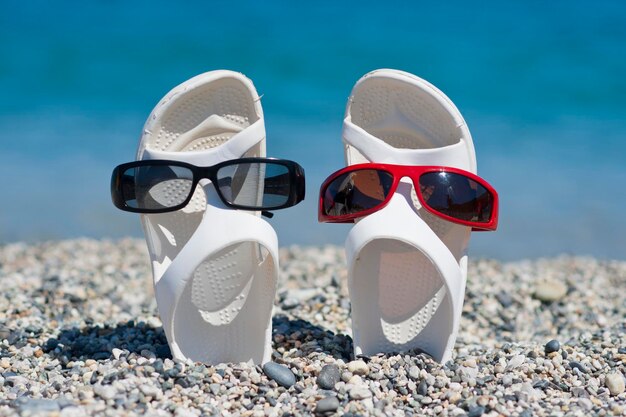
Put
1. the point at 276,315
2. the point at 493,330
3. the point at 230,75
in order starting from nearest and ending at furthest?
the point at 230,75 < the point at 276,315 < the point at 493,330

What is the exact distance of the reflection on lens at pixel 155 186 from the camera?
3549 mm

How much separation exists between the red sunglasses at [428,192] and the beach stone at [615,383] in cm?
90

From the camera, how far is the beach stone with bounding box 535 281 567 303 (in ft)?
20.2

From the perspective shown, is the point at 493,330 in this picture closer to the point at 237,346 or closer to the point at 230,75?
the point at 237,346

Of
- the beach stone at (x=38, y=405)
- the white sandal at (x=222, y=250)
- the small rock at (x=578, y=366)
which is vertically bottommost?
the beach stone at (x=38, y=405)

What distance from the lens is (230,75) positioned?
3.75 m

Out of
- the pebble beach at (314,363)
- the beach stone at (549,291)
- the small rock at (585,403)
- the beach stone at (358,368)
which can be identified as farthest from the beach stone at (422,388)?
the beach stone at (549,291)

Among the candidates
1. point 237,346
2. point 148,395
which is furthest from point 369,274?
point 148,395

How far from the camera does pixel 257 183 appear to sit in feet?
11.9

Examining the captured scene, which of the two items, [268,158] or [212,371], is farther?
[268,158]

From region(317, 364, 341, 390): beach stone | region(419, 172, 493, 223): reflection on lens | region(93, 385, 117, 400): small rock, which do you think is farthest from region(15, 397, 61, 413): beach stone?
region(419, 172, 493, 223): reflection on lens

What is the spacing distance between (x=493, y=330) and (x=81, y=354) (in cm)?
310

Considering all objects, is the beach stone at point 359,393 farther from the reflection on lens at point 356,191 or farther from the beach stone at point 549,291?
the beach stone at point 549,291

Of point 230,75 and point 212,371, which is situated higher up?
point 230,75
